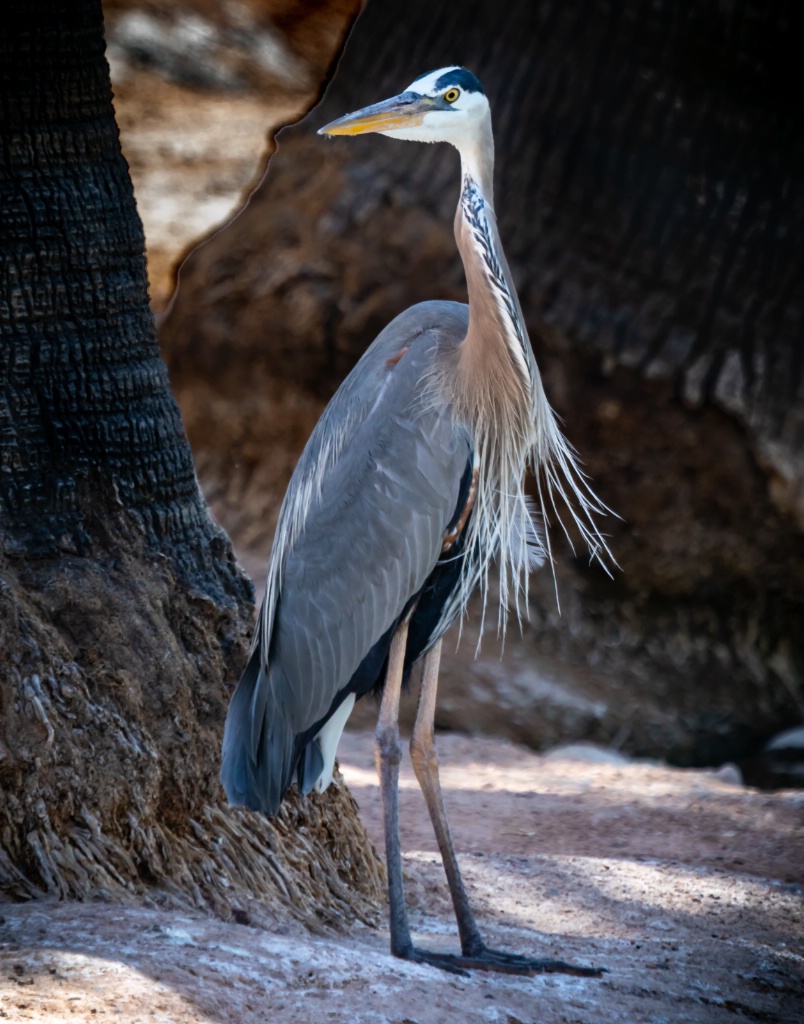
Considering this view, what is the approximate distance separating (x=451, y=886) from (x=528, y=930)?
1.66ft

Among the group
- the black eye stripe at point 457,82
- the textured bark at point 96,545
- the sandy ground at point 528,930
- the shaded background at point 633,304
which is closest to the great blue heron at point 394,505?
the black eye stripe at point 457,82

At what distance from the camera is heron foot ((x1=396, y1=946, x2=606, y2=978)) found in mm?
3176

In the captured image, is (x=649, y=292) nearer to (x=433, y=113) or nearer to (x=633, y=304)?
(x=633, y=304)

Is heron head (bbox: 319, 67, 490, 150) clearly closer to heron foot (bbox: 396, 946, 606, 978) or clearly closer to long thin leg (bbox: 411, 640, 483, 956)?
long thin leg (bbox: 411, 640, 483, 956)

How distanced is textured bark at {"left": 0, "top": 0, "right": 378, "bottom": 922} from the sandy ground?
0.75 ft

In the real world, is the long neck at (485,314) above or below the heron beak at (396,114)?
below

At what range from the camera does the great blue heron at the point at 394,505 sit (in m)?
→ 3.41

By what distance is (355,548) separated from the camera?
11.4ft

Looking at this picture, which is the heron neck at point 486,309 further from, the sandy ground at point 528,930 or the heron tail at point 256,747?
the sandy ground at point 528,930

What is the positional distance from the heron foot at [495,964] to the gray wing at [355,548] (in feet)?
1.90

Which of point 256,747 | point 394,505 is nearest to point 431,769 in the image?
point 256,747

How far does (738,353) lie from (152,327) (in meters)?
4.38

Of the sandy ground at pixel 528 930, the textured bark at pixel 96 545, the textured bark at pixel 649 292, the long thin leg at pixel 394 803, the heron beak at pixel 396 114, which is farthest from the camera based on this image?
the textured bark at pixel 649 292

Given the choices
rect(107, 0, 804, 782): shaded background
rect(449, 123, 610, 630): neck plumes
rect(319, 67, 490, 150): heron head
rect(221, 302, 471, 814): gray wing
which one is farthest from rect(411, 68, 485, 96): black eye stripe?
rect(107, 0, 804, 782): shaded background
